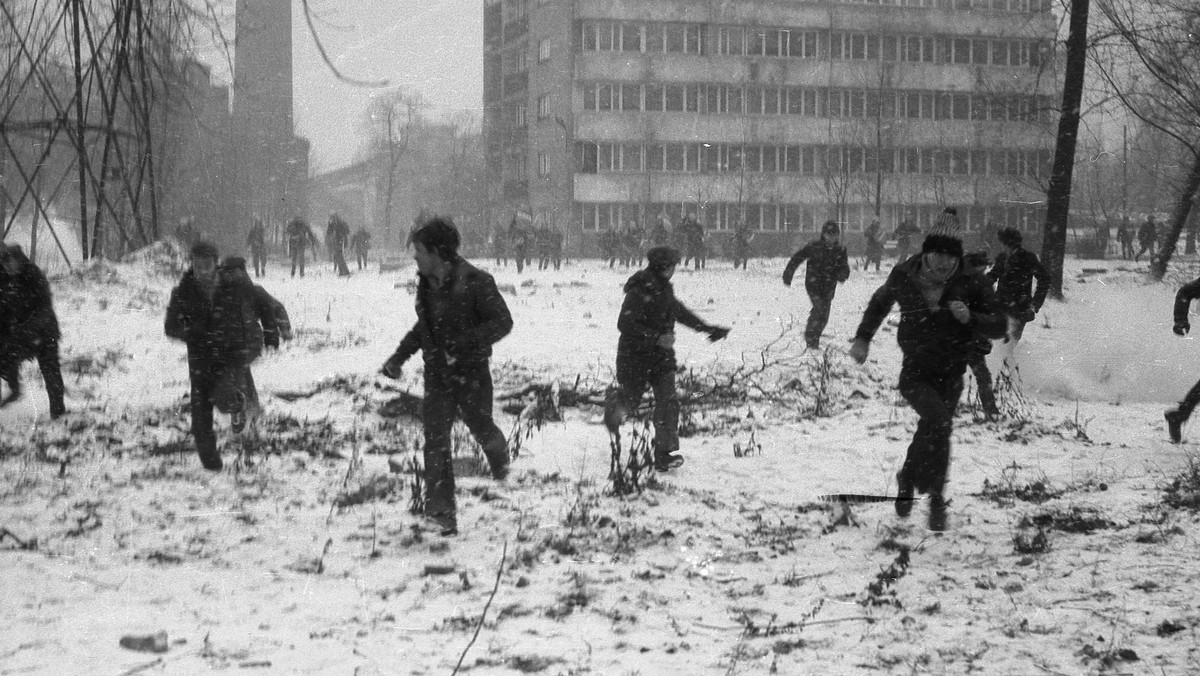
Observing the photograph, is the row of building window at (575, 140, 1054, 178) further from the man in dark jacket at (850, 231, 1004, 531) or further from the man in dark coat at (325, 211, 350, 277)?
the man in dark jacket at (850, 231, 1004, 531)

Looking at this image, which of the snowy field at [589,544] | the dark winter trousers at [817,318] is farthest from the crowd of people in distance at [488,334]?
the dark winter trousers at [817,318]

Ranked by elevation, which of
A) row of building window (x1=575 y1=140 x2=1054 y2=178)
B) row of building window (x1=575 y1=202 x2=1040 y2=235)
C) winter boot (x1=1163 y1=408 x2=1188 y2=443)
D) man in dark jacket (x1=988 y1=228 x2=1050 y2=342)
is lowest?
winter boot (x1=1163 y1=408 x2=1188 y2=443)

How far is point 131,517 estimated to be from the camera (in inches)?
281

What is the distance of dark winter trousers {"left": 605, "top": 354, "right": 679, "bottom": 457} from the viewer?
29.1 feet

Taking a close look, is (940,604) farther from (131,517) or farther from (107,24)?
(131,517)

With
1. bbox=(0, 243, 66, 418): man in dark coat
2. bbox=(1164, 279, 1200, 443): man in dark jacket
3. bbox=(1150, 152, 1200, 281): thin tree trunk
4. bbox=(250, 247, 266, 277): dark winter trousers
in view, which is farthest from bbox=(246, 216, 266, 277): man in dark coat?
bbox=(1164, 279, 1200, 443): man in dark jacket

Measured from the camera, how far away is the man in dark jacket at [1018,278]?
464 inches

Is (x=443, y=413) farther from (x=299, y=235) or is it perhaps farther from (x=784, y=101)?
(x=784, y=101)

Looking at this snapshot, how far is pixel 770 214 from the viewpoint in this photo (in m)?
61.4

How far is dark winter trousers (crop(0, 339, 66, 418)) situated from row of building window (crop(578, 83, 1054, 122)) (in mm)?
51126

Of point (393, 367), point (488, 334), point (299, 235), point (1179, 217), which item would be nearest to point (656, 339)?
point (488, 334)

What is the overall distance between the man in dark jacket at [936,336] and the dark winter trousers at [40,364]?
7.13m

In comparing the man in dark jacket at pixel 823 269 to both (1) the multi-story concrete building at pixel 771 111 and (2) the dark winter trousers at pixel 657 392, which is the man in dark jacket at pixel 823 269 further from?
(1) the multi-story concrete building at pixel 771 111

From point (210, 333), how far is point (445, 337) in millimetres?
2418
